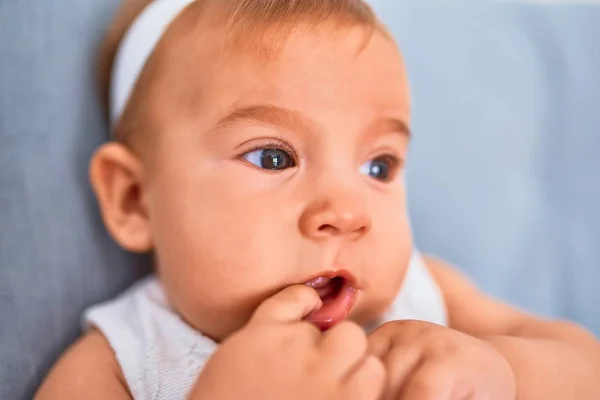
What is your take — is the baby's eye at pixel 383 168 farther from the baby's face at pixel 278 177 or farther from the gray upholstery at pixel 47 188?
the gray upholstery at pixel 47 188

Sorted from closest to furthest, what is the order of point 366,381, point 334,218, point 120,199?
point 366,381 < point 334,218 < point 120,199

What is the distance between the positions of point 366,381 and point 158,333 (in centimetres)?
38

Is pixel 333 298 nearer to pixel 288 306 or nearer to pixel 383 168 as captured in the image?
pixel 288 306

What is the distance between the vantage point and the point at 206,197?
0.79 m

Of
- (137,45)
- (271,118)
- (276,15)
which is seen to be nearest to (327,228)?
(271,118)

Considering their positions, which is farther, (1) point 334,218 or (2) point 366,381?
(1) point 334,218

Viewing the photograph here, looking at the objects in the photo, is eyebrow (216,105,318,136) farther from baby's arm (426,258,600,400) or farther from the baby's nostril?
baby's arm (426,258,600,400)

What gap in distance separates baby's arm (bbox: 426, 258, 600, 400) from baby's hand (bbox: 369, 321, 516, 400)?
84 mm

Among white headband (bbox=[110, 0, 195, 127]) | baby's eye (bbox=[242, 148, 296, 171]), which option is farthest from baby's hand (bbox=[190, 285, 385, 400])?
white headband (bbox=[110, 0, 195, 127])

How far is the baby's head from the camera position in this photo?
0.74 meters

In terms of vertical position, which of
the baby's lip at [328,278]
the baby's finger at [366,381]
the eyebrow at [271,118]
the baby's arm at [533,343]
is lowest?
the baby's arm at [533,343]

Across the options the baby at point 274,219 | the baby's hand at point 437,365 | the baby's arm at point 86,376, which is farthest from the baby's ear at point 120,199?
the baby's hand at point 437,365

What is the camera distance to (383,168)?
89 centimetres

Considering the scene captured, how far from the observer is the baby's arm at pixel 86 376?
2.61 feet
